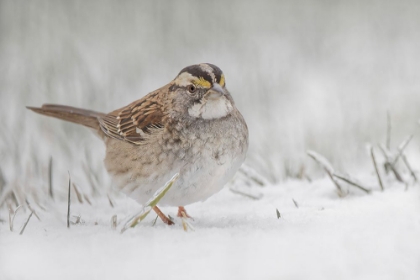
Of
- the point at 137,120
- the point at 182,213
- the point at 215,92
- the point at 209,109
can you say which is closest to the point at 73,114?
the point at 137,120

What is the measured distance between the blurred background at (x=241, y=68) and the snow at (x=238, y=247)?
1.48 meters

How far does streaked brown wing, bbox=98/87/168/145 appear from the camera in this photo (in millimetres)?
3602

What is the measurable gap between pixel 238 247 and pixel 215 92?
1063 millimetres

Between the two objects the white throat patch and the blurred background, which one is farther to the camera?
the blurred background

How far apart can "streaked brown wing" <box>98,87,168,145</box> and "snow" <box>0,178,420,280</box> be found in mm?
572

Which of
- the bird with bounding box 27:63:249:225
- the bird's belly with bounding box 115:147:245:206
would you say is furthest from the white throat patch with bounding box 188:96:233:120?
the bird's belly with bounding box 115:147:245:206

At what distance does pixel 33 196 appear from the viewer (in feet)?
13.6

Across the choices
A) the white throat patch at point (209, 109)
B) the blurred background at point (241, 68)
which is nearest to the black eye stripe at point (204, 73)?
the white throat patch at point (209, 109)

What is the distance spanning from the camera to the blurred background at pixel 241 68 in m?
5.55

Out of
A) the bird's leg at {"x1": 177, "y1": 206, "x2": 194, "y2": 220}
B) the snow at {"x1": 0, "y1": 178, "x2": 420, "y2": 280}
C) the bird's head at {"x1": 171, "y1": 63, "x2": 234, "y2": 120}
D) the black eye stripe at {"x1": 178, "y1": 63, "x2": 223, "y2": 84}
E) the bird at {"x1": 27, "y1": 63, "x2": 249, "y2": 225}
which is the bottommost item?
the bird's leg at {"x1": 177, "y1": 206, "x2": 194, "y2": 220}

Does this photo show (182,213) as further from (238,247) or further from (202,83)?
(238,247)

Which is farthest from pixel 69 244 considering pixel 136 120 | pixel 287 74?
pixel 287 74

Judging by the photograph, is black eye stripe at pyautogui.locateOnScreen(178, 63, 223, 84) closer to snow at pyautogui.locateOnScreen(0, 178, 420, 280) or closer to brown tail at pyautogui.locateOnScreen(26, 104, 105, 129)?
snow at pyautogui.locateOnScreen(0, 178, 420, 280)

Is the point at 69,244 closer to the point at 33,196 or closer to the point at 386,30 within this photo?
the point at 33,196
